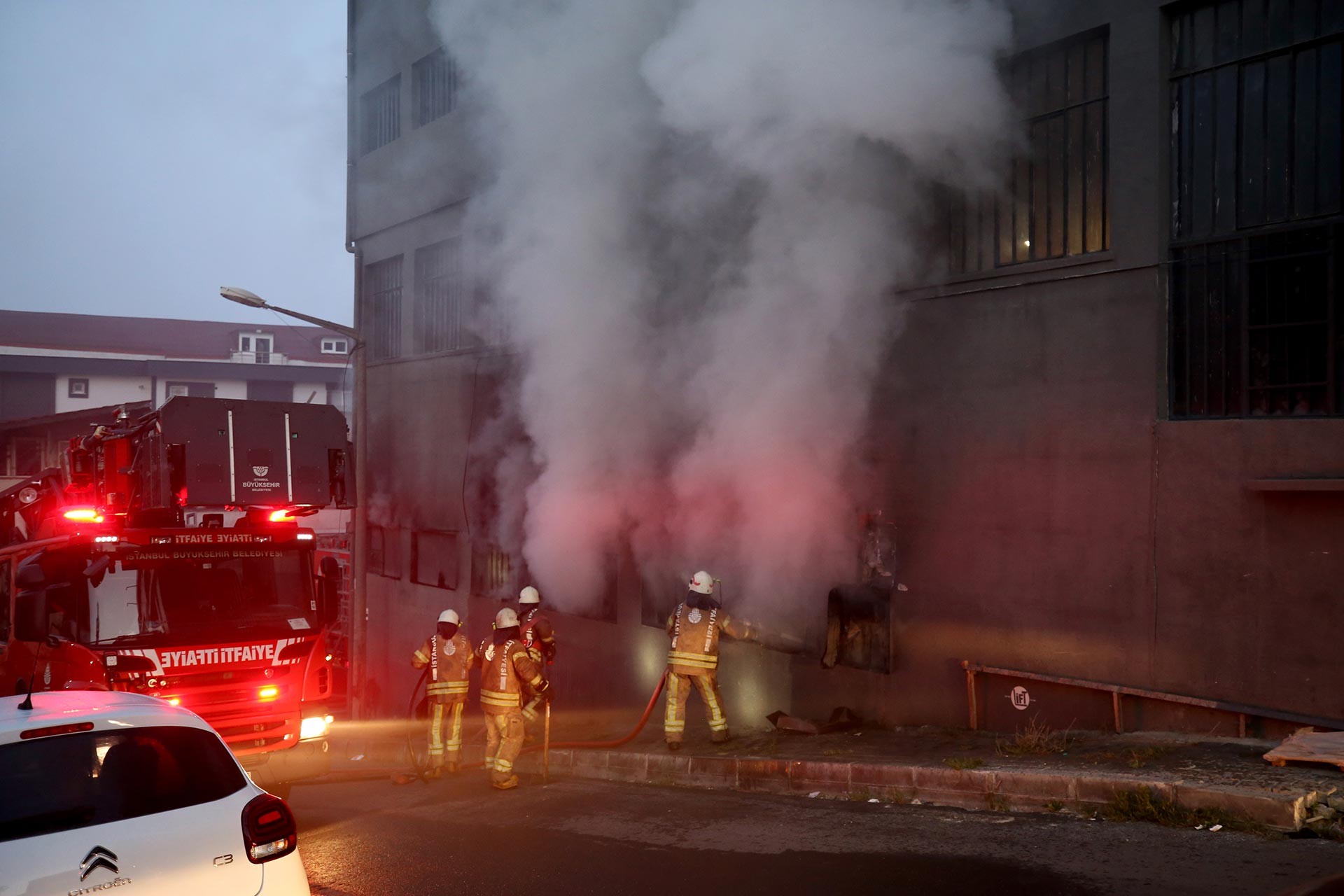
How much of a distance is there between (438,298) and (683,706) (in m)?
9.36

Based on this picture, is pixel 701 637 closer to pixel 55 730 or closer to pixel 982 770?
pixel 982 770

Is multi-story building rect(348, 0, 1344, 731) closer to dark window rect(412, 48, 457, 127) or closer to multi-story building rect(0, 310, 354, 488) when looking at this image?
dark window rect(412, 48, 457, 127)

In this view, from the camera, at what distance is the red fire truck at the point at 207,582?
7629mm

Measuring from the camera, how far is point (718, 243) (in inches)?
412

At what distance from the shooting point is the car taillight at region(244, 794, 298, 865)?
3.88 metres

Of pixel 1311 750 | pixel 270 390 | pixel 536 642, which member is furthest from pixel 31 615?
pixel 270 390

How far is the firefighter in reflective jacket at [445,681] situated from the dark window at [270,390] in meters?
32.3

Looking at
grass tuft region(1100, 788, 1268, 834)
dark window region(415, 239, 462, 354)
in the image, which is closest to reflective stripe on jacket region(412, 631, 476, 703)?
grass tuft region(1100, 788, 1268, 834)

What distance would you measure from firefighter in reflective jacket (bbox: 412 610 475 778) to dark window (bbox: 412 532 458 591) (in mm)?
6252

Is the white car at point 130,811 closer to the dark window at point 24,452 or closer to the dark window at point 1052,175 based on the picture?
the dark window at point 1052,175

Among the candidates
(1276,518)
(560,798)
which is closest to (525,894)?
(560,798)

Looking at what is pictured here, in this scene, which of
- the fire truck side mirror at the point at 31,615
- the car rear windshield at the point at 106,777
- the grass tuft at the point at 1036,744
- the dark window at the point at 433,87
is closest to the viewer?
the car rear windshield at the point at 106,777

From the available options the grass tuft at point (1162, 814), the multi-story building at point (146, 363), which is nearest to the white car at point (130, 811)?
the grass tuft at point (1162, 814)

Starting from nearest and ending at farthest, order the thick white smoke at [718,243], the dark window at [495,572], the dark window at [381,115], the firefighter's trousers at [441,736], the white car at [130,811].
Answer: the white car at [130,811] < the thick white smoke at [718,243] < the firefighter's trousers at [441,736] < the dark window at [495,572] < the dark window at [381,115]
